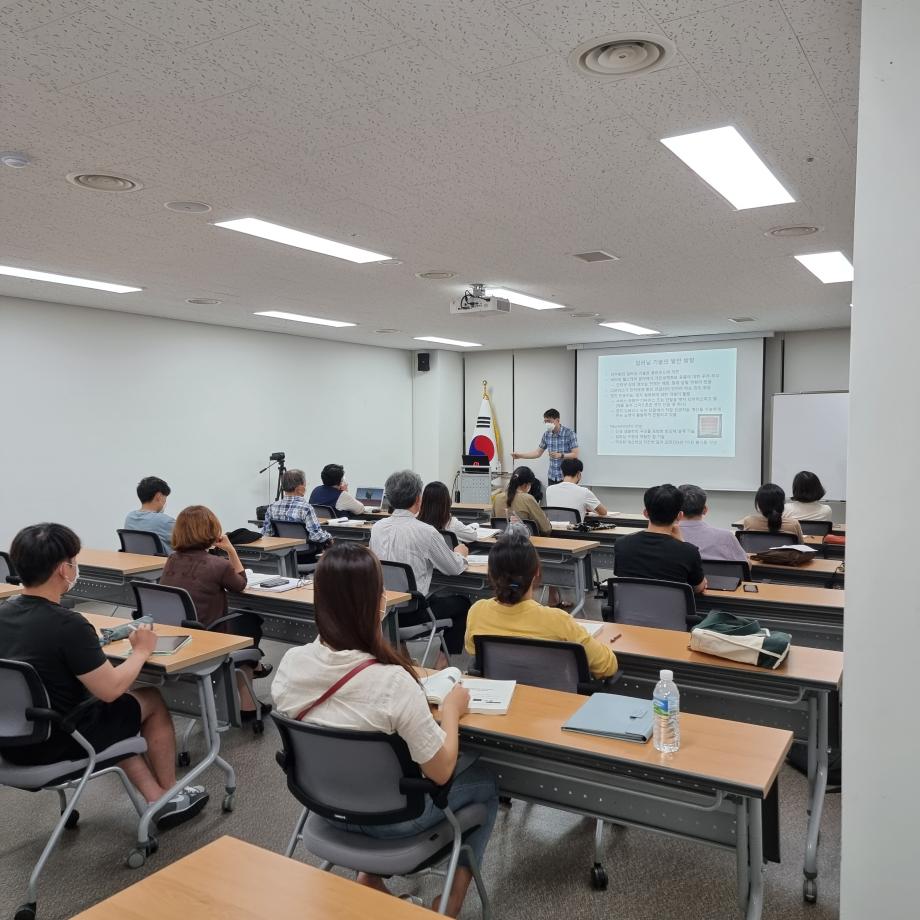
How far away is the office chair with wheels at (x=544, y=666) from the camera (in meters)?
2.62

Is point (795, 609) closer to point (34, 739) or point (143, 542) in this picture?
point (34, 739)

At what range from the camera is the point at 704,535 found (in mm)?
4496

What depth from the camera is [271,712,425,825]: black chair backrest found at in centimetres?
187

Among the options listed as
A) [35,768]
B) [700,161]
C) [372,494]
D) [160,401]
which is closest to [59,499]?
[160,401]

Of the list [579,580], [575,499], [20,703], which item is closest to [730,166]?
[579,580]

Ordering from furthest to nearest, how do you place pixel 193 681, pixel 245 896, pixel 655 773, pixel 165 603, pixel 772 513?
pixel 772 513
pixel 165 603
pixel 193 681
pixel 655 773
pixel 245 896

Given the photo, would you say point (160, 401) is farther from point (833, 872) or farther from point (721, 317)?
point (833, 872)

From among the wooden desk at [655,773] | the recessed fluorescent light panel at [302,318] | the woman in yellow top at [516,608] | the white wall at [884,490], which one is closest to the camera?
the white wall at [884,490]

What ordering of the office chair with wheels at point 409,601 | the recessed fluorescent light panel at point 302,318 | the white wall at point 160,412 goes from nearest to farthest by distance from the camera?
the office chair with wheels at point 409,601 → the white wall at point 160,412 → the recessed fluorescent light panel at point 302,318

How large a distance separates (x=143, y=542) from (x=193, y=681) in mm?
2514

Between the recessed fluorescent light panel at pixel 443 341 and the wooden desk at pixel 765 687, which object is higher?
the recessed fluorescent light panel at pixel 443 341

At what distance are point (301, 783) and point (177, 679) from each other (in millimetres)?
1579

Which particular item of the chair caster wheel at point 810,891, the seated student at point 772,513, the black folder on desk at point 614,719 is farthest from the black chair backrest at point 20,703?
the seated student at point 772,513

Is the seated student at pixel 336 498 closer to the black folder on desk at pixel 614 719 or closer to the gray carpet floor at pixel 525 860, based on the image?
the gray carpet floor at pixel 525 860
